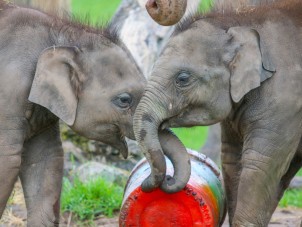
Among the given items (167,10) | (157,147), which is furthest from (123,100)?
(167,10)

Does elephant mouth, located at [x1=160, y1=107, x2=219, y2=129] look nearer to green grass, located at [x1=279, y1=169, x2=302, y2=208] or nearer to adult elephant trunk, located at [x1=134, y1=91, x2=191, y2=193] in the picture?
adult elephant trunk, located at [x1=134, y1=91, x2=191, y2=193]

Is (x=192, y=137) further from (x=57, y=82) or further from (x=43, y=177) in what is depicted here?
(x=57, y=82)

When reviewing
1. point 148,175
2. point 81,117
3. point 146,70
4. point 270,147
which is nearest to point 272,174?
point 270,147

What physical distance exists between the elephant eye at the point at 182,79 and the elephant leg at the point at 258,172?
561mm

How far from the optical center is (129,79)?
770 cm

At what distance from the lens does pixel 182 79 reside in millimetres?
7484

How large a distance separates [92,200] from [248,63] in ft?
8.05

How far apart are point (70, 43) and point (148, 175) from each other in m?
1.04

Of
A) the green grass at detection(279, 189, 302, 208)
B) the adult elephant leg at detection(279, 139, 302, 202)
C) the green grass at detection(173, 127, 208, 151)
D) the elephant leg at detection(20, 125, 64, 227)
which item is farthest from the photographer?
the green grass at detection(173, 127, 208, 151)

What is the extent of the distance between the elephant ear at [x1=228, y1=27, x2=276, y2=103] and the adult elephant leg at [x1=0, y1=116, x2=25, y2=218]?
143 centimetres

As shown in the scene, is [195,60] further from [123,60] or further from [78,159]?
[78,159]

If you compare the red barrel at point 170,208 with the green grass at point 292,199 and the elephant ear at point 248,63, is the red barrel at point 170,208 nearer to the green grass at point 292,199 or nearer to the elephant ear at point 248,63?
the elephant ear at point 248,63

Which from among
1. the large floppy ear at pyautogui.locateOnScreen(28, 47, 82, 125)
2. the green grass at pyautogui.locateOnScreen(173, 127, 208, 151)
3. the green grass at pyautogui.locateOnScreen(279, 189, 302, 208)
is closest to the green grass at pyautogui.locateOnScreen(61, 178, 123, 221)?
the green grass at pyautogui.locateOnScreen(279, 189, 302, 208)

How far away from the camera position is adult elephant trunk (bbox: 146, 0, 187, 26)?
285 inches
